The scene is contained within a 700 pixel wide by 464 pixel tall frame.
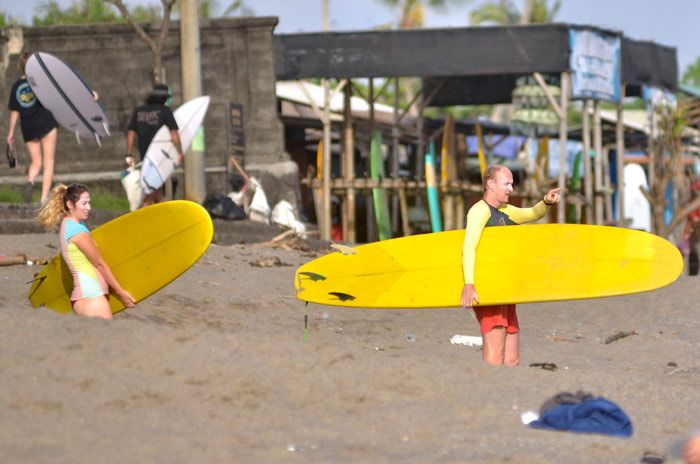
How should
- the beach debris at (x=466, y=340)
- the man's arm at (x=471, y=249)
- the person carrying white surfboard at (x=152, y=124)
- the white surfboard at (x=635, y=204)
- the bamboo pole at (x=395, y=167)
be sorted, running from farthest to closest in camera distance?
the white surfboard at (x=635, y=204), the bamboo pole at (x=395, y=167), the person carrying white surfboard at (x=152, y=124), the beach debris at (x=466, y=340), the man's arm at (x=471, y=249)

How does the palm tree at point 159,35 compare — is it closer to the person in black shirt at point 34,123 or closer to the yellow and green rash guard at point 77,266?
the person in black shirt at point 34,123

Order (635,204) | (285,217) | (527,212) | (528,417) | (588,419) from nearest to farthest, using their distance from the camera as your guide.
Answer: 1. (588,419)
2. (528,417)
3. (527,212)
4. (285,217)
5. (635,204)

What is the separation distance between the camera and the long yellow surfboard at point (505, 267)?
763 cm

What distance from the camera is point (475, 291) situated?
693cm

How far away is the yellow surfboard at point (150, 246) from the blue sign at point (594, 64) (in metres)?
10.7

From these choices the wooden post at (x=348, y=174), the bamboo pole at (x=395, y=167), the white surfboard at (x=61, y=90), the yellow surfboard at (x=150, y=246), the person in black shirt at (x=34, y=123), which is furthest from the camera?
the bamboo pole at (x=395, y=167)

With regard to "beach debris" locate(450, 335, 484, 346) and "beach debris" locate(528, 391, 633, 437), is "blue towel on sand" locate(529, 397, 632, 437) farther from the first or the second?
"beach debris" locate(450, 335, 484, 346)

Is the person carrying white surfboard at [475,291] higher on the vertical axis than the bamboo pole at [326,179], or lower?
higher

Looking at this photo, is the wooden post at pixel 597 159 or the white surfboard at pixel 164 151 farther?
the wooden post at pixel 597 159

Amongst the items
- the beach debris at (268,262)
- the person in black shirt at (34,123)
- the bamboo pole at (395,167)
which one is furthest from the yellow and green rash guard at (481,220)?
the bamboo pole at (395,167)

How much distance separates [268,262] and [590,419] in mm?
7079

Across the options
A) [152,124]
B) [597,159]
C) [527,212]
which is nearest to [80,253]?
[527,212]

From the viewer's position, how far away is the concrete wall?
17672 mm

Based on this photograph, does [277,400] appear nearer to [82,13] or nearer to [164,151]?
[164,151]
